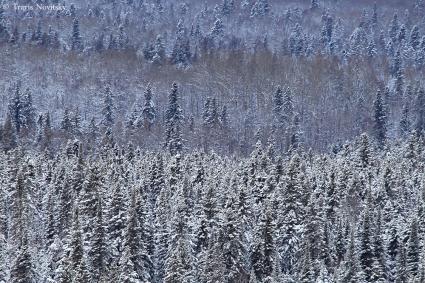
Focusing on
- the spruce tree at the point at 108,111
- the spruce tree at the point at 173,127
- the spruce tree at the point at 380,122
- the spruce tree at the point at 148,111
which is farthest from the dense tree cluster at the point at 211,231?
the spruce tree at the point at 108,111

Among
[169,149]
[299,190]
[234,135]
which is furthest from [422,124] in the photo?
[299,190]

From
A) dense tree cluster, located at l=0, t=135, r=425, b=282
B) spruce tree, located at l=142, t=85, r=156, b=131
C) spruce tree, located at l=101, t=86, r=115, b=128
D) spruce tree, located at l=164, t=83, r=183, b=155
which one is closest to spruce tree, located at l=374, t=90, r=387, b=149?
spruce tree, located at l=164, t=83, r=183, b=155

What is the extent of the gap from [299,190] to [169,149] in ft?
303

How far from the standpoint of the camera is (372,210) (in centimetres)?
6506

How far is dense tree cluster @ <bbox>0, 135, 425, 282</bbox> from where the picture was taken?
48656mm

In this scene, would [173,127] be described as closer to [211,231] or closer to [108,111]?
[108,111]

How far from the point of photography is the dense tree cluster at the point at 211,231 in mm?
48656

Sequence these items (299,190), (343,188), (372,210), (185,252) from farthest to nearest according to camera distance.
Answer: (343,188) < (372,210) < (299,190) < (185,252)

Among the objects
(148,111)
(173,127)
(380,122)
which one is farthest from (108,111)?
(380,122)

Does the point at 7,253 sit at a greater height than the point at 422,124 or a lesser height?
lesser

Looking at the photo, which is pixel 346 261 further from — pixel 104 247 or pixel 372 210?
pixel 104 247

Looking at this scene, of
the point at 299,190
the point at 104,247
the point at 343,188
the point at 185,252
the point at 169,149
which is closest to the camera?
the point at 185,252

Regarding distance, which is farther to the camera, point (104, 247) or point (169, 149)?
point (169, 149)

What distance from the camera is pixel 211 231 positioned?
54.3 metres
